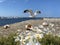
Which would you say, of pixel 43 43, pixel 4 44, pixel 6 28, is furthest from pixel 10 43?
pixel 6 28

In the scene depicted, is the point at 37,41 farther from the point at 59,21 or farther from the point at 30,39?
the point at 59,21

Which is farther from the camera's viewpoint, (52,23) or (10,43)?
(52,23)

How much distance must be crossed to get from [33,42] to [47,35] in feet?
5.16

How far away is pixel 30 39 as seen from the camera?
5.54 m

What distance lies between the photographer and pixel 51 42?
6785 mm

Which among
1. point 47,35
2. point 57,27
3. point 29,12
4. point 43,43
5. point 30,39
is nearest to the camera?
point 30,39

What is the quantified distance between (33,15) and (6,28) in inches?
189

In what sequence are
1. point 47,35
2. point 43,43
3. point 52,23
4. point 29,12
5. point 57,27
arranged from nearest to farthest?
point 43,43, point 47,35, point 57,27, point 52,23, point 29,12

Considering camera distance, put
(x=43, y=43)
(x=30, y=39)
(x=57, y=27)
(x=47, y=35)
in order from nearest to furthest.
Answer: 1. (x=30, y=39)
2. (x=43, y=43)
3. (x=47, y=35)
4. (x=57, y=27)

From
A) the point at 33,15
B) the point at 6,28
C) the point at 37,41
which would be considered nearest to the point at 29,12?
the point at 33,15

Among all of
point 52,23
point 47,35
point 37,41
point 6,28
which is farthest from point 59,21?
point 37,41

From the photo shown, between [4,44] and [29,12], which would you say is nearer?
[4,44]

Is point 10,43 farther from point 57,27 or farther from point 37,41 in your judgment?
point 57,27

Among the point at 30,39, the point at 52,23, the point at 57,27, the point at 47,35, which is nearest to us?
the point at 30,39
